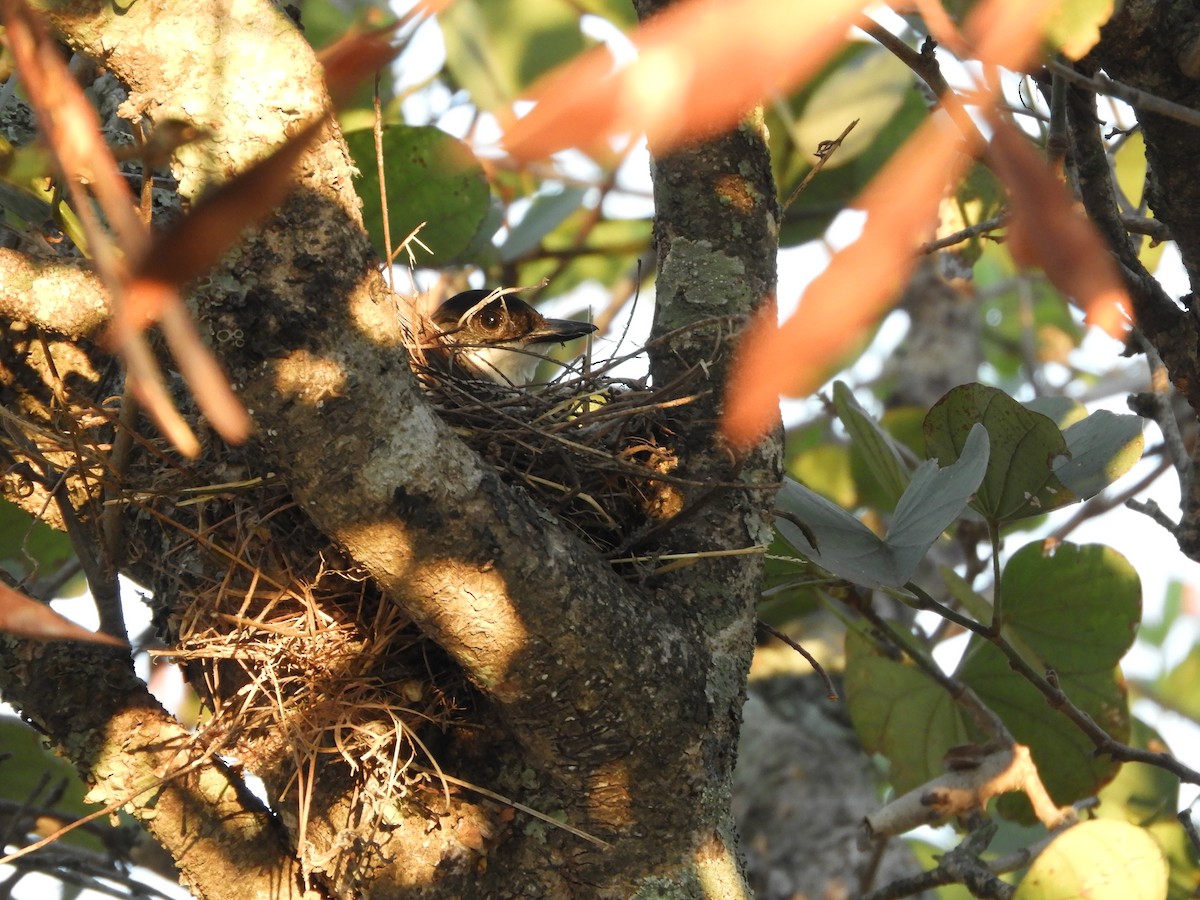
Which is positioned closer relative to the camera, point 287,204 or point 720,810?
point 287,204

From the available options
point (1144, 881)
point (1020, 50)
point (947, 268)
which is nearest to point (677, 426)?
point (1144, 881)

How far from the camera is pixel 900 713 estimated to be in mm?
3055

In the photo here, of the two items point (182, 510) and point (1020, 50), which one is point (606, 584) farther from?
point (1020, 50)

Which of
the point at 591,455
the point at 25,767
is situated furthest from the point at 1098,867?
the point at 25,767

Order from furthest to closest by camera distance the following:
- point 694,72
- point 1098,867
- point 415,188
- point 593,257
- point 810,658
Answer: point 593,257 → point 415,188 → point 1098,867 → point 810,658 → point 694,72

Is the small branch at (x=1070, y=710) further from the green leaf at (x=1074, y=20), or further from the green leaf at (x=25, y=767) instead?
the green leaf at (x=25, y=767)

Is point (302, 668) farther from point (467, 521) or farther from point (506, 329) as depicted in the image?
point (506, 329)

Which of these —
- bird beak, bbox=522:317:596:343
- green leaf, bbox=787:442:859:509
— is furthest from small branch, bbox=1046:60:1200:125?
green leaf, bbox=787:442:859:509

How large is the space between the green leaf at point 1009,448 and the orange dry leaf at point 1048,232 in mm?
1879

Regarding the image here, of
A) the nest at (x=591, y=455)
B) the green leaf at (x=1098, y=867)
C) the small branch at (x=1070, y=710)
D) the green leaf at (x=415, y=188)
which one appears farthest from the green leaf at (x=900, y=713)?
the green leaf at (x=415, y=188)

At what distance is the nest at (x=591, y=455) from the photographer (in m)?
2.07

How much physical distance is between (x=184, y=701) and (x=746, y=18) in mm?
4660

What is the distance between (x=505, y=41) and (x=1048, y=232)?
341 cm

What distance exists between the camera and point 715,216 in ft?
7.04
